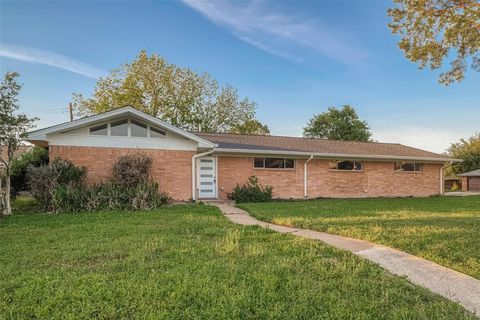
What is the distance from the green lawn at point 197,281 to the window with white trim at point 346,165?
11.9 m

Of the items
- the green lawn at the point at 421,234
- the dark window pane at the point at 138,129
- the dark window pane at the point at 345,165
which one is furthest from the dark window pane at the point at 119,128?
the dark window pane at the point at 345,165

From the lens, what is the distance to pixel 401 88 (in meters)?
17.7

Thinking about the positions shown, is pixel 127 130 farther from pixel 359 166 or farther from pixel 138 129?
pixel 359 166

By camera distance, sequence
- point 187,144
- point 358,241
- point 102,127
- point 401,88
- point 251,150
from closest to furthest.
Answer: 1. point 358,241
2. point 102,127
3. point 187,144
4. point 251,150
5. point 401,88

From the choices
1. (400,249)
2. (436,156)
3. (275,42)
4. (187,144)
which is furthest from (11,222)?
(436,156)

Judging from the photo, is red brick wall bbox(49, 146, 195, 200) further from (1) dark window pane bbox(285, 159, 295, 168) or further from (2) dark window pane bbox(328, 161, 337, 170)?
(2) dark window pane bbox(328, 161, 337, 170)

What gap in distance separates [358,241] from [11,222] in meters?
8.66

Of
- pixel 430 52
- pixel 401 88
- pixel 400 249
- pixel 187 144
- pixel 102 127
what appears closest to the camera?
pixel 400 249

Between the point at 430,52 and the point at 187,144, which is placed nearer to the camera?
the point at 430,52

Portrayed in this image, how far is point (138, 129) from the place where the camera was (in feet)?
44.5

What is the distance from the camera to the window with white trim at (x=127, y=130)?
1305cm

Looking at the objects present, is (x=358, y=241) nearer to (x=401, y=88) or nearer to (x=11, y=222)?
(x=11, y=222)

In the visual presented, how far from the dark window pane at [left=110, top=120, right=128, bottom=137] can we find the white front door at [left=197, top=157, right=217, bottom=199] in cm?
340

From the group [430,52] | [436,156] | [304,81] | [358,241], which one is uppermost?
[304,81]
